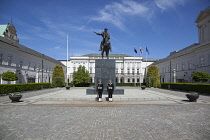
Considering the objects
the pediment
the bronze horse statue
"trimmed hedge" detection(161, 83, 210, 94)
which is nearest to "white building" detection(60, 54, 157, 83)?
the pediment

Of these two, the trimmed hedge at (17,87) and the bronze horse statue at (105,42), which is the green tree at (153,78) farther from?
the bronze horse statue at (105,42)

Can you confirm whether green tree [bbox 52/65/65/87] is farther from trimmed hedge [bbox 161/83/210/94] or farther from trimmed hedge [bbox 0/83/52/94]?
trimmed hedge [bbox 161/83/210/94]

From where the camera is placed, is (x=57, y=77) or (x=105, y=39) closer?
(x=105, y=39)

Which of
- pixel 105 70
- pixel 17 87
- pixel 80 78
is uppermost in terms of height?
pixel 105 70

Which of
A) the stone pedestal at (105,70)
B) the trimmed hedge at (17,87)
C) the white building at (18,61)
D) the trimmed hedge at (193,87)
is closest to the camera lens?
the stone pedestal at (105,70)

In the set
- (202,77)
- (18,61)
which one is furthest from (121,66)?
(202,77)

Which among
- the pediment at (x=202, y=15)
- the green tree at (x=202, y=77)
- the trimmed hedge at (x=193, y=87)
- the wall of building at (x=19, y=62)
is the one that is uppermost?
the pediment at (x=202, y=15)

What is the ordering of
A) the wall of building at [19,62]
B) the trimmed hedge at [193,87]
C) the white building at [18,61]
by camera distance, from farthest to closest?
1. the white building at [18,61]
2. the wall of building at [19,62]
3. the trimmed hedge at [193,87]

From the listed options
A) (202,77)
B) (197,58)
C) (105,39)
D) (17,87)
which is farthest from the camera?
(197,58)

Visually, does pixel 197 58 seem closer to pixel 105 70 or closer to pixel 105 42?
pixel 105 42

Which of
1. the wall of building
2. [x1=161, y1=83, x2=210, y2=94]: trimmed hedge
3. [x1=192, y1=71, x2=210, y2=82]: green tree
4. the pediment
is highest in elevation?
the pediment

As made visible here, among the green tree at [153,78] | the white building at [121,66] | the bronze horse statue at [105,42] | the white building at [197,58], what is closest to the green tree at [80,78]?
the green tree at [153,78]

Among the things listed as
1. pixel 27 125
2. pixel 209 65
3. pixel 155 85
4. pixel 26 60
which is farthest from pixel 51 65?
pixel 27 125

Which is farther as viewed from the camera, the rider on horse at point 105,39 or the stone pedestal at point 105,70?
the rider on horse at point 105,39
